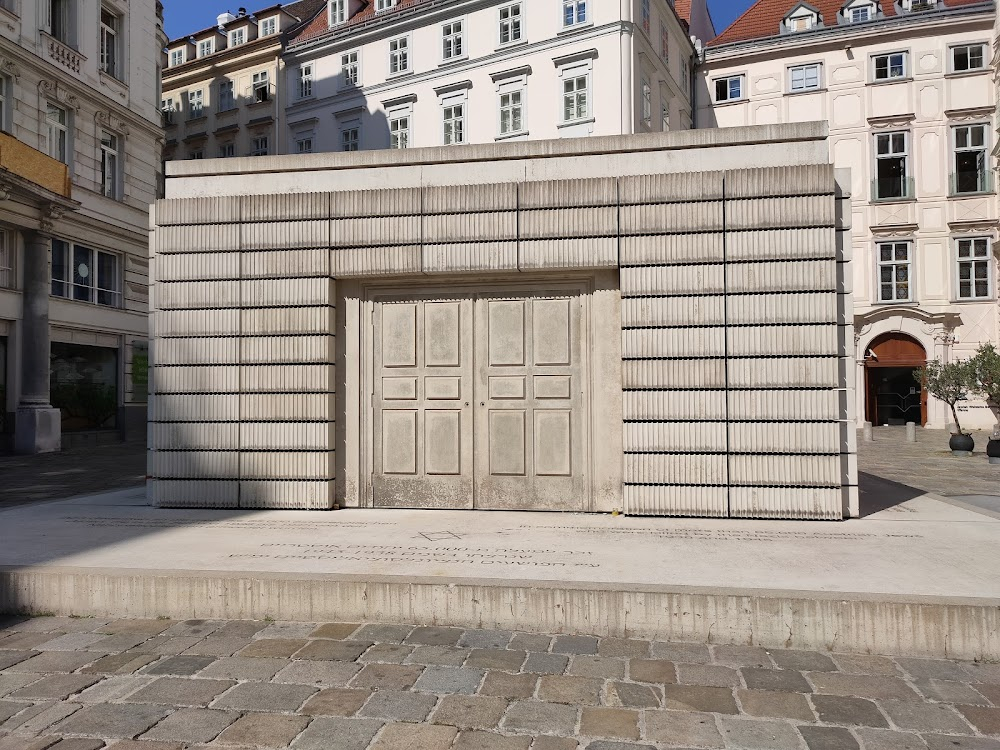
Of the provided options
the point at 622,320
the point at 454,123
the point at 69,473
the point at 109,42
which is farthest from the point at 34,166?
the point at 622,320

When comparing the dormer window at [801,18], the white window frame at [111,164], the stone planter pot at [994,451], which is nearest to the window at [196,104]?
the white window frame at [111,164]

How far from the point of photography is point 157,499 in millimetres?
8234

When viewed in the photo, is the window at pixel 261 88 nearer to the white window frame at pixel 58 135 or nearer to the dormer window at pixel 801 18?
the white window frame at pixel 58 135

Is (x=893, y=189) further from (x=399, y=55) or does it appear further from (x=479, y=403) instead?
(x=479, y=403)

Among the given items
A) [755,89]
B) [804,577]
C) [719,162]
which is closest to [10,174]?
[719,162]

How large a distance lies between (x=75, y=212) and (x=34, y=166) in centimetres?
229

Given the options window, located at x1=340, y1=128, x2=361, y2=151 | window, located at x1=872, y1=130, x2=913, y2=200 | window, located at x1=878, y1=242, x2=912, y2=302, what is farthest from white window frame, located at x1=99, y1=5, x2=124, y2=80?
window, located at x1=878, y1=242, x2=912, y2=302

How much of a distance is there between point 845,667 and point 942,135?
103ft

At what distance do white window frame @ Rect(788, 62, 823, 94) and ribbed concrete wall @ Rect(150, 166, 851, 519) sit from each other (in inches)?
1079

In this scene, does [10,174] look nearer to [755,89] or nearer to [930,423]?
[755,89]

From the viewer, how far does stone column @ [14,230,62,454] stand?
68.3 feet

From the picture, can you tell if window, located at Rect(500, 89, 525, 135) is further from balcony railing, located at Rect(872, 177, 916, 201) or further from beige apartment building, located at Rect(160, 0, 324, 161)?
balcony railing, located at Rect(872, 177, 916, 201)

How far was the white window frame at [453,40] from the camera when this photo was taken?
99.2 feet

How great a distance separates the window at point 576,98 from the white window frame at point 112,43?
15.7m
